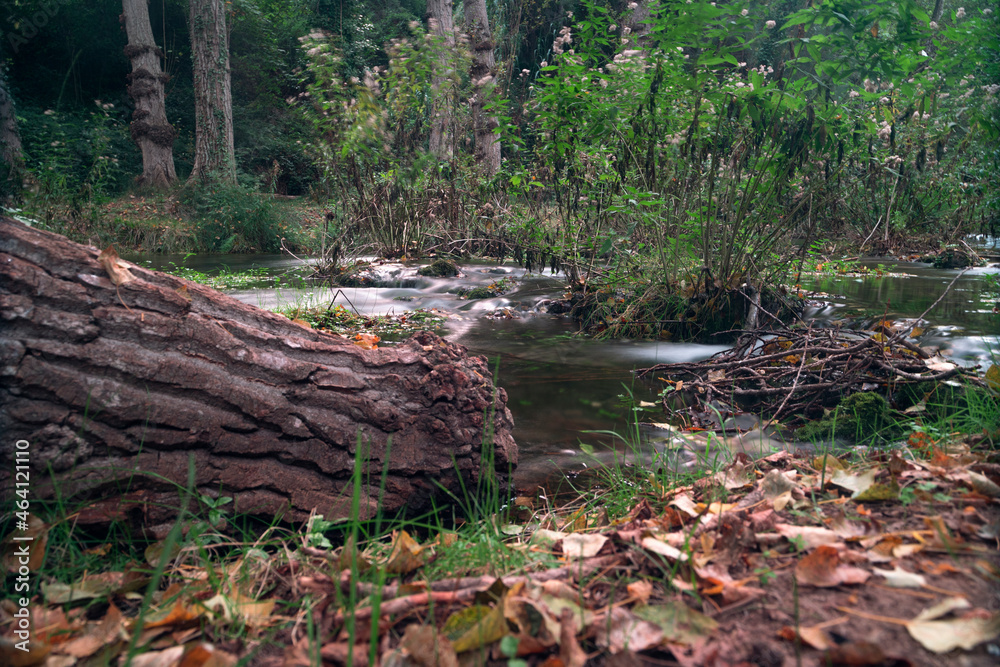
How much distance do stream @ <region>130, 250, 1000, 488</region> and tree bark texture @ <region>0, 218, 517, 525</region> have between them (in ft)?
1.27

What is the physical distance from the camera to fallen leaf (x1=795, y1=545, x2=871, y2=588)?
45.1 inches

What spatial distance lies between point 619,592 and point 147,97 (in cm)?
1910

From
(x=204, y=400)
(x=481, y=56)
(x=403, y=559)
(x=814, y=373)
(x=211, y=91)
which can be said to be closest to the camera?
(x=403, y=559)

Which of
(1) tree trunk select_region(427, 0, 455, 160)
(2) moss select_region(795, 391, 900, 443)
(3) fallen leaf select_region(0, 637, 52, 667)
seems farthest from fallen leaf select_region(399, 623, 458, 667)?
(1) tree trunk select_region(427, 0, 455, 160)

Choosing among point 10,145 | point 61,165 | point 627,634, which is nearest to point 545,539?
point 627,634

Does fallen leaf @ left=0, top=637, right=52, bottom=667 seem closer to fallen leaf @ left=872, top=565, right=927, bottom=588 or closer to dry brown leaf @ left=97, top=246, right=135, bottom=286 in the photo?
dry brown leaf @ left=97, top=246, right=135, bottom=286

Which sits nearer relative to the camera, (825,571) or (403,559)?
(825,571)

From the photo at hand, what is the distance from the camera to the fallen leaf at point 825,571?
114 centimetres

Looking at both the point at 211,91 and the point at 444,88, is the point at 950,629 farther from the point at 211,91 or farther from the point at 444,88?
the point at 211,91

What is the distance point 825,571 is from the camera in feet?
3.83

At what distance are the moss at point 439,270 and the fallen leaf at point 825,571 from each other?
7.24 meters

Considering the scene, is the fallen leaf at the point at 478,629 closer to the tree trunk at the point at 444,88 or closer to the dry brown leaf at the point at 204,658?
A: the dry brown leaf at the point at 204,658

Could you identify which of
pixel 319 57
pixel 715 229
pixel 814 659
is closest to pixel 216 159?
pixel 319 57

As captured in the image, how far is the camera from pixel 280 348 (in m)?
2.03
